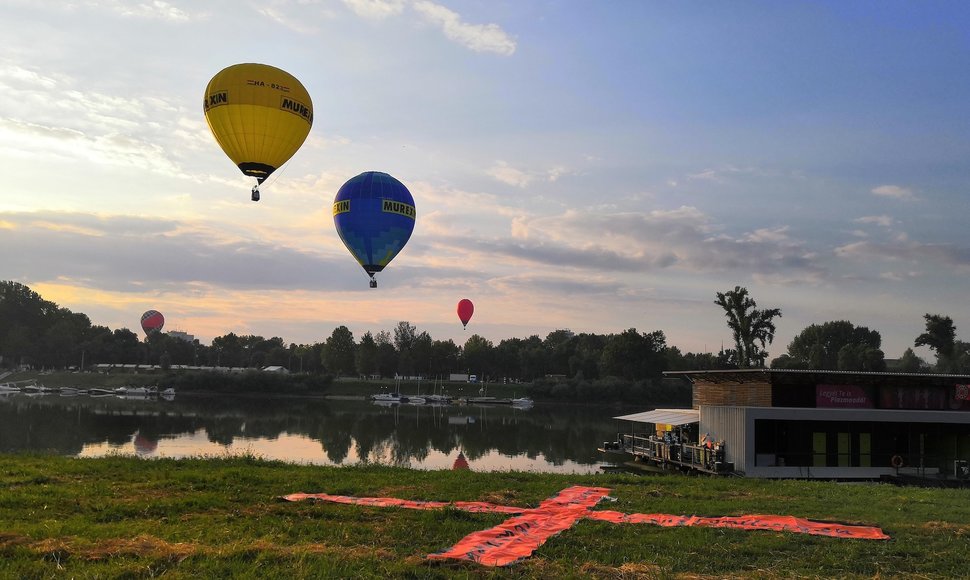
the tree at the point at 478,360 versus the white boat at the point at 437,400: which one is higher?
the tree at the point at 478,360

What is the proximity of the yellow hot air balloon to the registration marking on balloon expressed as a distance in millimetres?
15938

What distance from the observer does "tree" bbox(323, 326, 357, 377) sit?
408 feet

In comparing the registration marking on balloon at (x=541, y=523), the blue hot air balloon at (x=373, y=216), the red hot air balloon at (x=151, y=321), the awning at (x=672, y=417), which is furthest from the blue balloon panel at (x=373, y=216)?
the red hot air balloon at (x=151, y=321)

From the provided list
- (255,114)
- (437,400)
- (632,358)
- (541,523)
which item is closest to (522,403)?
(437,400)

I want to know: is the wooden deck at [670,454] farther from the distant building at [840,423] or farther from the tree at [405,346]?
the tree at [405,346]

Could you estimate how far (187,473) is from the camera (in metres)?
16.2

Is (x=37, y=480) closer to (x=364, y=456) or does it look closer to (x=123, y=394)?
(x=364, y=456)

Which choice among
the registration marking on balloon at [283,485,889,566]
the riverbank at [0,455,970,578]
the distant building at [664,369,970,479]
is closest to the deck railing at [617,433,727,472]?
the distant building at [664,369,970,479]

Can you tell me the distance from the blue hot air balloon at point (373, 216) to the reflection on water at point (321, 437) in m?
9.40

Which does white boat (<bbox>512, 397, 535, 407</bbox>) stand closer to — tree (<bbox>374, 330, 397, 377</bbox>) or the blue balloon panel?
tree (<bbox>374, 330, 397, 377</bbox>)

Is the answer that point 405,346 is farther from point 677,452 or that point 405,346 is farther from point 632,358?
point 677,452

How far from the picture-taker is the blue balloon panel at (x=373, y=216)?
1216 inches

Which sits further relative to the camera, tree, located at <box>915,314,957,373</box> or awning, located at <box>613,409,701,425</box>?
tree, located at <box>915,314,957,373</box>

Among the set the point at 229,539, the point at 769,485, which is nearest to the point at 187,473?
the point at 229,539
